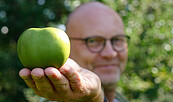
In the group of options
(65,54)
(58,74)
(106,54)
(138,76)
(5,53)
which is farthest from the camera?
(138,76)

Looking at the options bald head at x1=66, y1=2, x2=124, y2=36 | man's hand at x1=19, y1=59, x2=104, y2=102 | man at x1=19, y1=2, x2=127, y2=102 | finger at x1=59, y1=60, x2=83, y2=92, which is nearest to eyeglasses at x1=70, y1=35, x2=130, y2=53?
man at x1=19, y1=2, x2=127, y2=102

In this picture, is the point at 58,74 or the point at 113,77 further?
the point at 113,77

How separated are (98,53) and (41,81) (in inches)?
53.6

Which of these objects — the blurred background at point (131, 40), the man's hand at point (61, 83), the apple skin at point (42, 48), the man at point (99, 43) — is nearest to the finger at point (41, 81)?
the man's hand at point (61, 83)

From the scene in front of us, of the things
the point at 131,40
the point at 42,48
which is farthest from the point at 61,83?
the point at 131,40

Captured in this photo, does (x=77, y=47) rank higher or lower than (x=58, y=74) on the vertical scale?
lower

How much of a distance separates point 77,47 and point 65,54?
119cm

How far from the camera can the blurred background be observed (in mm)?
3566

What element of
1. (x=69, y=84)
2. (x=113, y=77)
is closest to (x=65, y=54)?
(x=69, y=84)

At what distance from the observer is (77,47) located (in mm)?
2387

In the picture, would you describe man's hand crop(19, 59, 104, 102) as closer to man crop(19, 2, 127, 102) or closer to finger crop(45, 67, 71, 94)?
finger crop(45, 67, 71, 94)

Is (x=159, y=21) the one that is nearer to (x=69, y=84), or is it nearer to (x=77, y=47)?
(x=77, y=47)

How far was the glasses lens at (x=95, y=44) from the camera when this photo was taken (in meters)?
2.32

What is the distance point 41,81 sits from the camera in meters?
1.00
